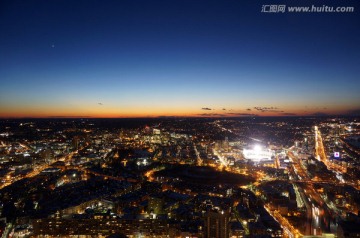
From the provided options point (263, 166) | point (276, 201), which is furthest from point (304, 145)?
point (276, 201)

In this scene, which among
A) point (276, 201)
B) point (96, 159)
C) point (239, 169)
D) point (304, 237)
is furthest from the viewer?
point (96, 159)

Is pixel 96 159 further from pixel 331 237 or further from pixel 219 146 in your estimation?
pixel 331 237

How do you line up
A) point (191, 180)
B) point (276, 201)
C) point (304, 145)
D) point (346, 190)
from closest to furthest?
point (276, 201) → point (346, 190) → point (191, 180) → point (304, 145)

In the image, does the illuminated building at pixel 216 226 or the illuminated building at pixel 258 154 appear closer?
the illuminated building at pixel 216 226

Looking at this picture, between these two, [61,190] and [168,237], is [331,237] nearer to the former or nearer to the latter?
[168,237]

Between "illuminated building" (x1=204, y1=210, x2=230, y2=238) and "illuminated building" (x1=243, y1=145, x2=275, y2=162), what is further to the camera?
"illuminated building" (x1=243, y1=145, x2=275, y2=162)

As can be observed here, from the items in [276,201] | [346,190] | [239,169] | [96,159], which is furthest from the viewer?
[96,159]

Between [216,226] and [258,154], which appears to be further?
[258,154]

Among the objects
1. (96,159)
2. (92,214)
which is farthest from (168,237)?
(96,159)

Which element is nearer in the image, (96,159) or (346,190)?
(346,190)
